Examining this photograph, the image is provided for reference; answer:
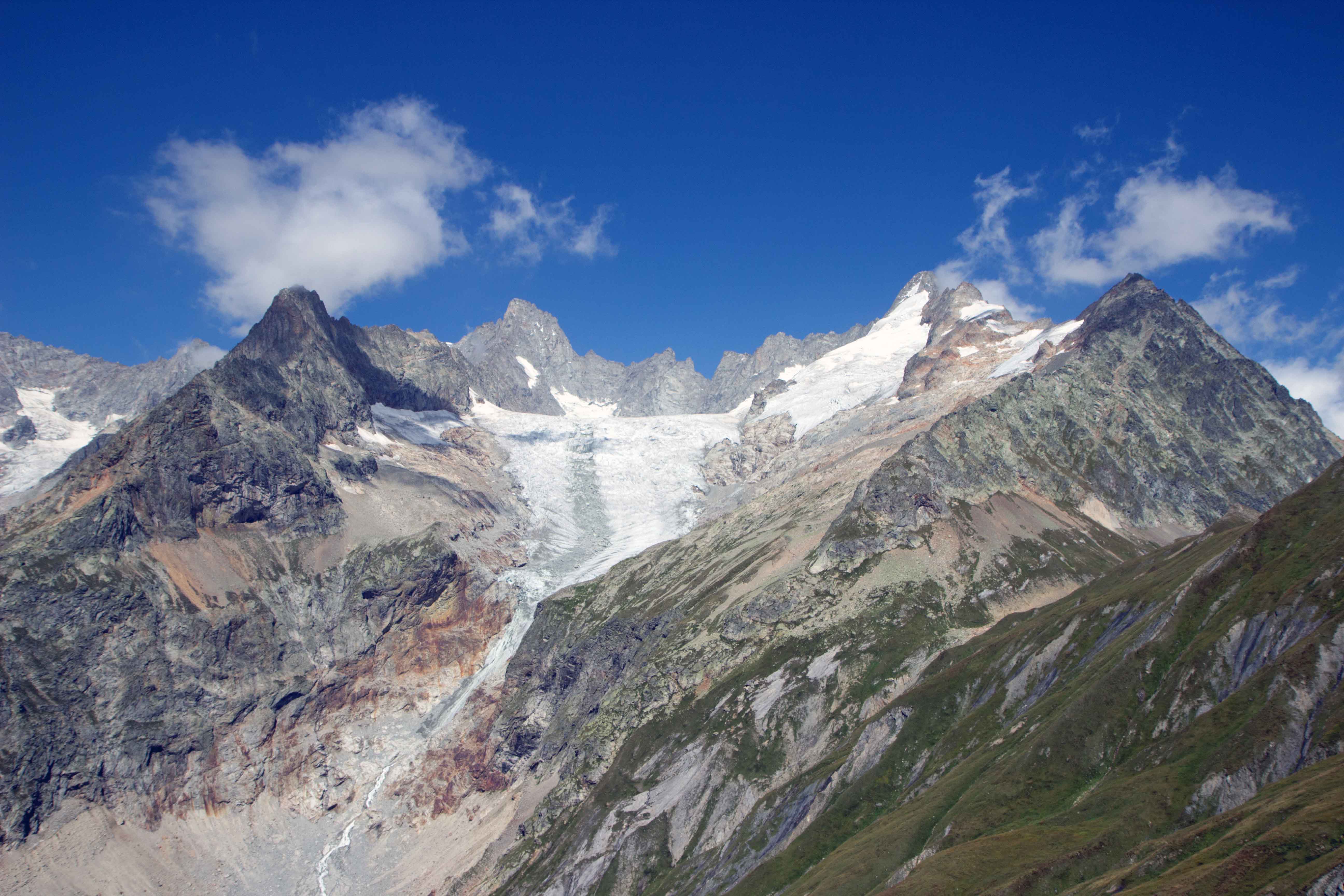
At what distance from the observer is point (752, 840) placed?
3922 inches

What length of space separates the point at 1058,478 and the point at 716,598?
289ft

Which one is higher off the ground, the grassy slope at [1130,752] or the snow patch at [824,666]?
the snow patch at [824,666]

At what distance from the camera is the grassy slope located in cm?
4994

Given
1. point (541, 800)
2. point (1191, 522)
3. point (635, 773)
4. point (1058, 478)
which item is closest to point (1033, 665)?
point (635, 773)

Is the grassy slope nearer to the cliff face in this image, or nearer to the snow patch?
the cliff face

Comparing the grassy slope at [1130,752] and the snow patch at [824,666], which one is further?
the snow patch at [824,666]

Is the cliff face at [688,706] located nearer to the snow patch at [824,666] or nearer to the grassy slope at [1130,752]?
the grassy slope at [1130,752]

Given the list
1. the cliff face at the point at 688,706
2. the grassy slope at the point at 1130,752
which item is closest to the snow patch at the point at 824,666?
the cliff face at the point at 688,706

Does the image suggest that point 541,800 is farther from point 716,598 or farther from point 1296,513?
point 1296,513

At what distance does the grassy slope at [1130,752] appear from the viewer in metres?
49.9

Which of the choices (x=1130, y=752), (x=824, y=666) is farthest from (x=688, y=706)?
(x=1130, y=752)

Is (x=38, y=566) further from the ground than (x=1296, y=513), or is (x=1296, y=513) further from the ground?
(x=38, y=566)

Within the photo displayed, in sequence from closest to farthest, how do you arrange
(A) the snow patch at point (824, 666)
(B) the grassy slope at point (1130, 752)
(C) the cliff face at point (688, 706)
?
(B) the grassy slope at point (1130, 752) → (C) the cliff face at point (688, 706) → (A) the snow patch at point (824, 666)

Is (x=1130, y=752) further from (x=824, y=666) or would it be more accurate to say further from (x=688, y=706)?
(x=688, y=706)
